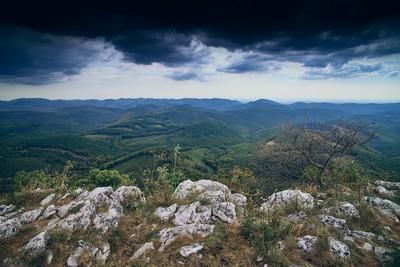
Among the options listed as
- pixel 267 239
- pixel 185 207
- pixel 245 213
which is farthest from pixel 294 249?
pixel 185 207

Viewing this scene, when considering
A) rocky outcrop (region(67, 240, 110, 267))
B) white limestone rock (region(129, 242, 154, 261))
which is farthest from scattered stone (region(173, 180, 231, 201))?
rocky outcrop (region(67, 240, 110, 267))

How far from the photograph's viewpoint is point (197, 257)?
7230 mm

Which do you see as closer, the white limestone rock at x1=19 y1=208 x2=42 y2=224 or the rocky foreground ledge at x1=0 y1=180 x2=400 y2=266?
the rocky foreground ledge at x1=0 y1=180 x2=400 y2=266

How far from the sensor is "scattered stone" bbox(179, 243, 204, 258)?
7344mm

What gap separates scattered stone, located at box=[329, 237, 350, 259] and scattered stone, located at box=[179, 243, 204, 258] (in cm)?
402

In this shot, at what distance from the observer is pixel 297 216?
10023 mm

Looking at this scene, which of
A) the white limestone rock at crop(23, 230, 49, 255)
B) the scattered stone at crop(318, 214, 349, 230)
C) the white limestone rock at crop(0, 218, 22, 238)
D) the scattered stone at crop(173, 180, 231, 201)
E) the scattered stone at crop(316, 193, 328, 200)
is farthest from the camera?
the scattered stone at crop(316, 193, 328, 200)

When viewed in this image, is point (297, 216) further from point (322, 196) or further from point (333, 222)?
point (322, 196)

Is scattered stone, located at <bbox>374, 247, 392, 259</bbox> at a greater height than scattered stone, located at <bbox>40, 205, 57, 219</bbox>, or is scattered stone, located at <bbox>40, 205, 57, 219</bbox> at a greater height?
scattered stone, located at <bbox>40, 205, 57, 219</bbox>

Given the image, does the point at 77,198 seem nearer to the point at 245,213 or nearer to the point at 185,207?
the point at 185,207

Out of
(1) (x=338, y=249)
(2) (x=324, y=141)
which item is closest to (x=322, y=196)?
(1) (x=338, y=249)

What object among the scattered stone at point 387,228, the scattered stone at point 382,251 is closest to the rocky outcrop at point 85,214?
the scattered stone at point 382,251

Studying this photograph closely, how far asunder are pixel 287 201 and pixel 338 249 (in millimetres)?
4057

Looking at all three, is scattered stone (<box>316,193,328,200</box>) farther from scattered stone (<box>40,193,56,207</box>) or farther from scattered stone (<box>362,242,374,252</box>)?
scattered stone (<box>40,193,56,207</box>)
